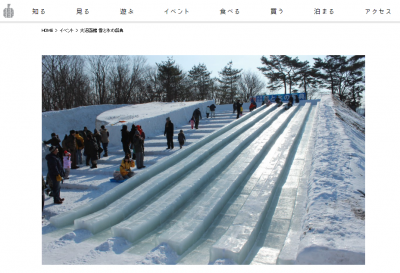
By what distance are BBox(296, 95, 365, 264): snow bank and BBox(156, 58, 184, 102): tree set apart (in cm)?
3256

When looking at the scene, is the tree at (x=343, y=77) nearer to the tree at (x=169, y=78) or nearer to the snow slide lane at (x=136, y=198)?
the tree at (x=169, y=78)

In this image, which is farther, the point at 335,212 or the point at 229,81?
the point at 229,81

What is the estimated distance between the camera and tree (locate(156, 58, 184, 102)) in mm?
36469

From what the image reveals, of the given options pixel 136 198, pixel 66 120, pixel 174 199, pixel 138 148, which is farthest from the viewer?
pixel 66 120

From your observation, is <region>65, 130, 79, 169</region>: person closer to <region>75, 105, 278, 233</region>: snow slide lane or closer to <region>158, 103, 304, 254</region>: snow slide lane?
<region>75, 105, 278, 233</region>: snow slide lane

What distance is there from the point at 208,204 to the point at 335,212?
228 cm

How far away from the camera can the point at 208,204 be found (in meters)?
5.00

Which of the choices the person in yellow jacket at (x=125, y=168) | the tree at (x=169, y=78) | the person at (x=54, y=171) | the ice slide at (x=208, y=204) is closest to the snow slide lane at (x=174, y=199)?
the ice slide at (x=208, y=204)

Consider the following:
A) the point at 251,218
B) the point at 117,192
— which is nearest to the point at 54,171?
the point at 117,192

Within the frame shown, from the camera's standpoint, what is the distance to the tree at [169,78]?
36469 mm

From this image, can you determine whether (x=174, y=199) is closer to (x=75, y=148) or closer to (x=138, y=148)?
(x=138, y=148)

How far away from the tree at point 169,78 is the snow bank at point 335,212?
32561 mm

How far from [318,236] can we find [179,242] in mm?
1976

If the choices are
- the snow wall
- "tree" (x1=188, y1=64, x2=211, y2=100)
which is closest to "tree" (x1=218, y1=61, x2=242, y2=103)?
"tree" (x1=188, y1=64, x2=211, y2=100)
